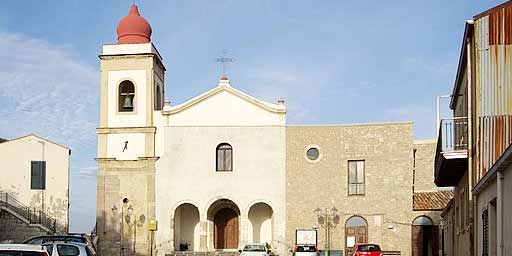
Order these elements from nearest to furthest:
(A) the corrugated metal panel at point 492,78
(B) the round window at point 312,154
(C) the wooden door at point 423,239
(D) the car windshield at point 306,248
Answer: (A) the corrugated metal panel at point 492,78
(D) the car windshield at point 306,248
(C) the wooden door at point 423,239
(B) the round window at point 312,154

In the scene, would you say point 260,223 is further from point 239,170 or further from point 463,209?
point 463,209

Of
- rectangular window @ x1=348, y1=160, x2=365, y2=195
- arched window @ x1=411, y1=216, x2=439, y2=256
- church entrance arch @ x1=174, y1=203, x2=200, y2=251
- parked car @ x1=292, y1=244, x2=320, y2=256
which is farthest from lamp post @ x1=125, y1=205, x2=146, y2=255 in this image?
arched window @ x1=411, y1=216, x2=439, y2=256

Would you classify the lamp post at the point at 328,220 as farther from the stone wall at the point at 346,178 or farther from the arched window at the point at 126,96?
the arched window at the point at 126,96

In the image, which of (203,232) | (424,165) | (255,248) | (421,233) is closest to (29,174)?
(203,232)

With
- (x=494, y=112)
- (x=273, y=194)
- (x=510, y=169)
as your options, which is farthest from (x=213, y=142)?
(x=510, y=169)

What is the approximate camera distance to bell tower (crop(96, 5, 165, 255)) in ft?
157

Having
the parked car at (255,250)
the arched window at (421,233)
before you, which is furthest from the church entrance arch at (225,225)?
the arched window at (421,233)

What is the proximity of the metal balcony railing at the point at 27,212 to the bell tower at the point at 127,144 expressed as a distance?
9.66 ft

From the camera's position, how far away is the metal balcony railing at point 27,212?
158 feet

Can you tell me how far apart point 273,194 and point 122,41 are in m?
12.7

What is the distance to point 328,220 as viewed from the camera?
156ft

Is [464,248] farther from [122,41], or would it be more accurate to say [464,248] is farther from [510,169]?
[122,41]

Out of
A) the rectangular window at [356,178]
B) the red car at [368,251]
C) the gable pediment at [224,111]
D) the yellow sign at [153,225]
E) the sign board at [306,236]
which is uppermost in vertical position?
the gable pediment at [224,111]

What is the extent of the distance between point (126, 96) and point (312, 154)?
11.6 m
